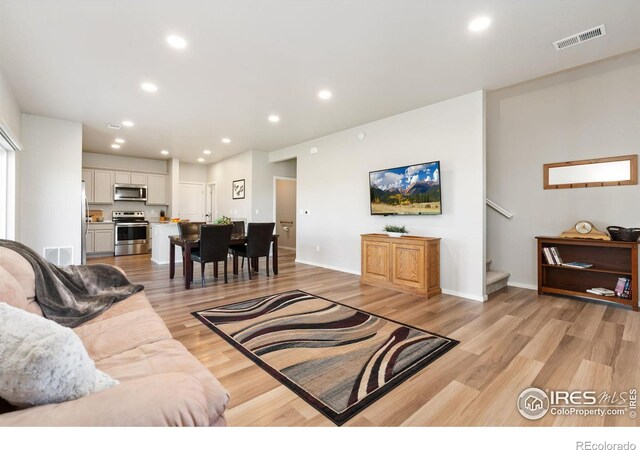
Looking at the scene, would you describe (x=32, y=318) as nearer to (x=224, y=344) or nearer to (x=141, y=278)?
(x=224, y=344)

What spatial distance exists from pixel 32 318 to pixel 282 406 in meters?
1.25

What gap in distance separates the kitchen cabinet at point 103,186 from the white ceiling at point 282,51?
10.4 feet

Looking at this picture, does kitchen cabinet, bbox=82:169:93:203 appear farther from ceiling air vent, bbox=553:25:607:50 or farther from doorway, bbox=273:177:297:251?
ceiling air vent, bbox=553:25:607:50

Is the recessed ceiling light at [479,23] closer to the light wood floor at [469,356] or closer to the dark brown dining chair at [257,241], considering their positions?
the light wood floor at [469,356]

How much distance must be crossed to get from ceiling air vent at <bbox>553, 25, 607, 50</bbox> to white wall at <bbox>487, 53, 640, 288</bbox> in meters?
1.48

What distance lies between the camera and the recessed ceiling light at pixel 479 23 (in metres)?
2.32

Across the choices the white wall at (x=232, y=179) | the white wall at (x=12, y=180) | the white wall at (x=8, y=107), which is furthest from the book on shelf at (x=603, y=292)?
the white wall at (x=12, y=180)

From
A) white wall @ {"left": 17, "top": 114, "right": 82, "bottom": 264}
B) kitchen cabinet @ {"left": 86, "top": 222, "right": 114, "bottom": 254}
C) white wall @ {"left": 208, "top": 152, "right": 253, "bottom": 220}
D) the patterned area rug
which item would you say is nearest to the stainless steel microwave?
kitchen cabinet @ {"left": 86, "top": 222, "right": 114, "bottom": 254}

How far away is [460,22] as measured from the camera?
7.75 ft

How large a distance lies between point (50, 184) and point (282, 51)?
15.0 ft

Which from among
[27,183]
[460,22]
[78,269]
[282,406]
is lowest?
[282,406]

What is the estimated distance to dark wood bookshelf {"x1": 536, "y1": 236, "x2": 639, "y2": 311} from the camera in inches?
129

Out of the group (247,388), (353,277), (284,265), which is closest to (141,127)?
(284,265)

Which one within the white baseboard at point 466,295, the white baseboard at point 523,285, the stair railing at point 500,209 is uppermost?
the stair railing at point 500,209
